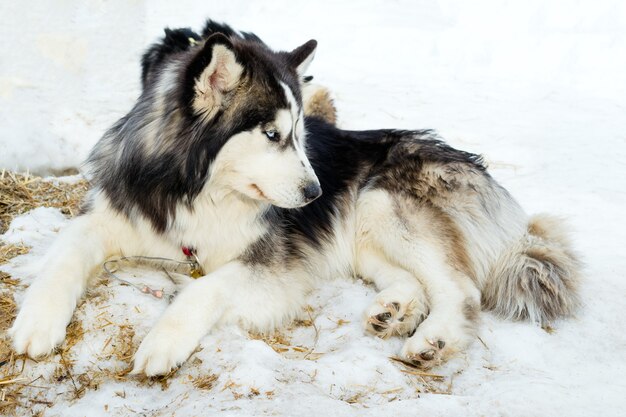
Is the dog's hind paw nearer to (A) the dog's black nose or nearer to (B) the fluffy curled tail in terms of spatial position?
(B) the fluffy curled tail

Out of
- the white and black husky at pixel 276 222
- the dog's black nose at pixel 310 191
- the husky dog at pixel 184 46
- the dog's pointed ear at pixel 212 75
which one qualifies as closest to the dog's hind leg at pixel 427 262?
the white and black husky at pixel 276 222

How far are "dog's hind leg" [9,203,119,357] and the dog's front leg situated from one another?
409 mm

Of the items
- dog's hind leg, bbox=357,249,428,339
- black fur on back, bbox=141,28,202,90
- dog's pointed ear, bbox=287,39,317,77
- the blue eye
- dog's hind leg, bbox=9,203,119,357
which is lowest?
dog's hind leg, bbox=357,249,428,339

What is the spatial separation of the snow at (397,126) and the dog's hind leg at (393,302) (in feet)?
0.35

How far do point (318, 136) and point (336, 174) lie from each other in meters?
0.32

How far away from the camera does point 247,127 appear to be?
270cm

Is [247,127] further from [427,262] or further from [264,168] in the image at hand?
[427,262]

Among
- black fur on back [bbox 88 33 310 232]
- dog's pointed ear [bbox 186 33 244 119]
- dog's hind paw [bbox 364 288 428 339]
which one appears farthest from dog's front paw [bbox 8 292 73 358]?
dog's hind paw [bbox 364 288 428 339]

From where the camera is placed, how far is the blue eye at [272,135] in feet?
8.98

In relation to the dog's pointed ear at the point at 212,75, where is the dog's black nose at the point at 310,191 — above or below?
below

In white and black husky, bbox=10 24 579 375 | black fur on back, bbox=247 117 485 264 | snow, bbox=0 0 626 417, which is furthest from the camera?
black fur on back, bbox=247 117 485 264

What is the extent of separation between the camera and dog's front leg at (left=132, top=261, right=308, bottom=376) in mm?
2352

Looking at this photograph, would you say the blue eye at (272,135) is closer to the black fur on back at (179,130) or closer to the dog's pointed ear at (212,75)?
the black fur on back at (179,130)

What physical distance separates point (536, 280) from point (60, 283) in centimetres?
257
